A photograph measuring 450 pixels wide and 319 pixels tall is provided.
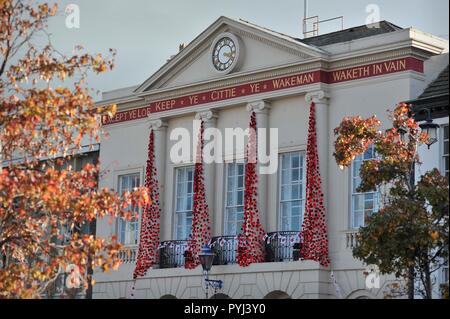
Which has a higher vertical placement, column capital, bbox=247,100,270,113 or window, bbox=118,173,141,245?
column capital, bbox=247,100,270,113

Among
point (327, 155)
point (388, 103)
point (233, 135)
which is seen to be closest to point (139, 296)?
point (233, 135)

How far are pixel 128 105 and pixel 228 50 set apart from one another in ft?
16.5

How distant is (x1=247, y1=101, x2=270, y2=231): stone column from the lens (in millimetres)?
31438

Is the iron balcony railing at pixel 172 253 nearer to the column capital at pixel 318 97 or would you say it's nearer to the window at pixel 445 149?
the column capital at pixel 318 97

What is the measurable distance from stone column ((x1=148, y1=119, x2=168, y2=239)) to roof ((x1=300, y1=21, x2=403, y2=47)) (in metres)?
5.36

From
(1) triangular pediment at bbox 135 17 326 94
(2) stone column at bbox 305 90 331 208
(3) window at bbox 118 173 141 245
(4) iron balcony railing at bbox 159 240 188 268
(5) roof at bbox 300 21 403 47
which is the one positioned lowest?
(4) iron balcony railing at bbox 159 240 188 268

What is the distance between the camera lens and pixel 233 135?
108ft

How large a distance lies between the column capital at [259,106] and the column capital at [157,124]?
12.6 ft

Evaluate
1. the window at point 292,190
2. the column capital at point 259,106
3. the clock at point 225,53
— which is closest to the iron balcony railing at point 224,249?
the window at point 292,190

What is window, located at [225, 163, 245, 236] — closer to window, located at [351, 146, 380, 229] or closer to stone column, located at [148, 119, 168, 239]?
stone column, located at [148, 119, 168, 239]

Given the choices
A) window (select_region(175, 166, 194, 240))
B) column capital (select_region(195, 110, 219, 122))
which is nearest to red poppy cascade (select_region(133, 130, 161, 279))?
window (select_region(175, 166, 194, 240))

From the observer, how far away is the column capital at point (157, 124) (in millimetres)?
34906

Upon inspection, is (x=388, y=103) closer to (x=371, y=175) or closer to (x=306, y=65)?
(x=306, y=65)
